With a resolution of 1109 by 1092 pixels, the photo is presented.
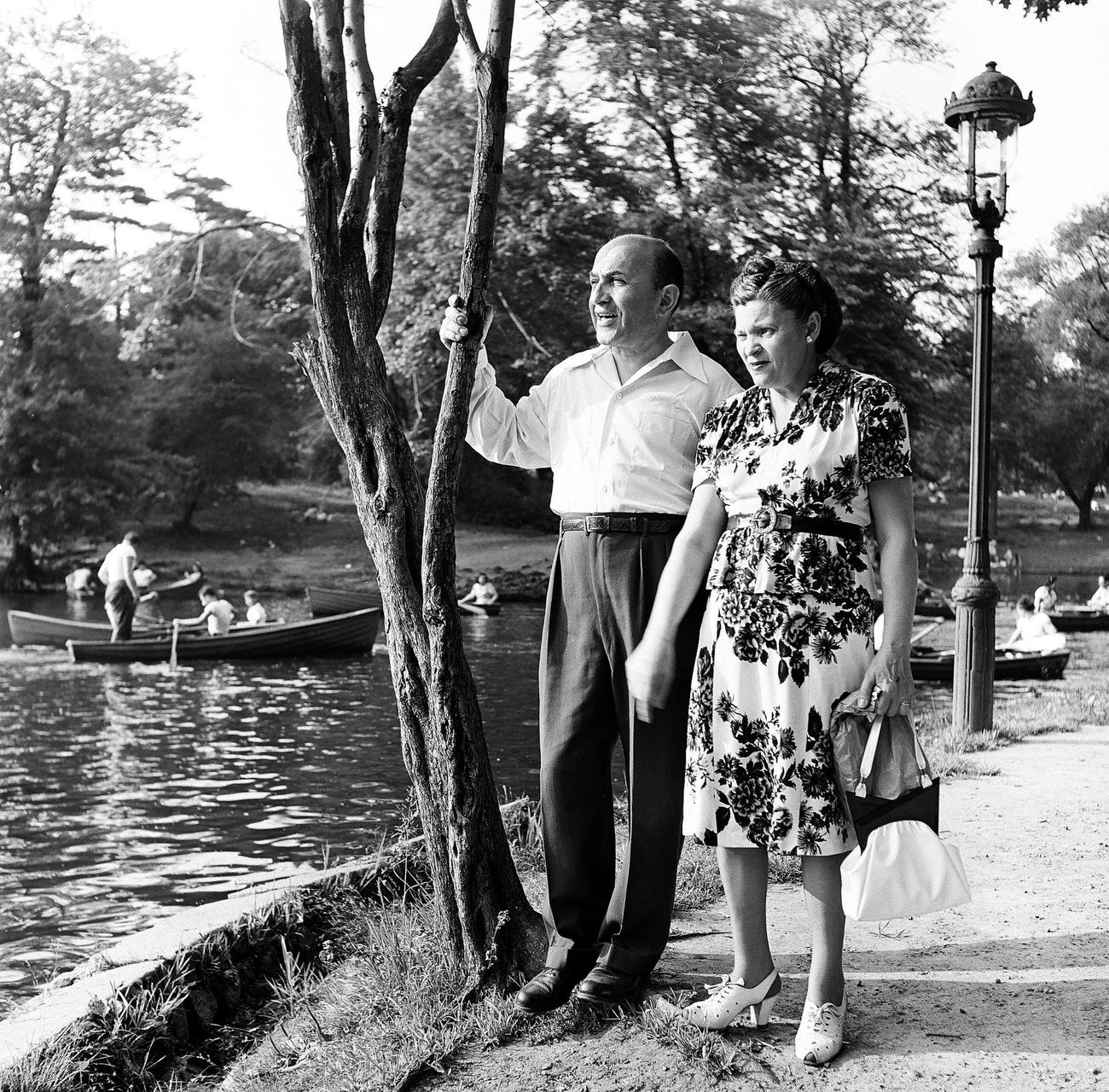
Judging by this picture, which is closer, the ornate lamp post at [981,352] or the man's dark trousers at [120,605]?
the ornate lamp post at [981,352]

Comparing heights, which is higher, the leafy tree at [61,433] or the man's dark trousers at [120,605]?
the leafy tree at [61,433]

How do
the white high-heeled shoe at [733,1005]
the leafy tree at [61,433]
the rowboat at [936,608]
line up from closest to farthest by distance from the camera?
1. the white high-heeled shoe at [733,1005]
2. the rowboat at [936,608]
3. the leafy tree at [61,433]

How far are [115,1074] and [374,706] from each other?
10.4 metres

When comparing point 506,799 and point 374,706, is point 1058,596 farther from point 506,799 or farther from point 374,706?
point 506,799

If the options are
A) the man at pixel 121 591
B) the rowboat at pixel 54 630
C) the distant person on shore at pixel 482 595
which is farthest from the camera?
the distant person on shore at pixel 482 595

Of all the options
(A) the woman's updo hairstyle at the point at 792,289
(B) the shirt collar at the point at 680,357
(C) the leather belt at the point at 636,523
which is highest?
(A) the woman's updo hairstyle at the point at 792,289

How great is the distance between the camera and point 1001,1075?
287 centimetres

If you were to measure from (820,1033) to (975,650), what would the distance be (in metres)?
5.54

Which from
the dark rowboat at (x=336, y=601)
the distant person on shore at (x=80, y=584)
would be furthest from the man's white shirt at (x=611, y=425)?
the distant person on shore at (x=80, y=584)

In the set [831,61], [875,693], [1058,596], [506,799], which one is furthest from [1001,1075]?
[1058,596]

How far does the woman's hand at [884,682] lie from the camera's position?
2.88 meters

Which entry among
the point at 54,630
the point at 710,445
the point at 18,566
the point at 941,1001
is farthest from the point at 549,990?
the point at 18,566

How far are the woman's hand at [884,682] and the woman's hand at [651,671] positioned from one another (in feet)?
1.46

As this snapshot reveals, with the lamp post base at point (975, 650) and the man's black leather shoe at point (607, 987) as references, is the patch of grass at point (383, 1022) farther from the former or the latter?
the lamp post base at point (975, 650)
